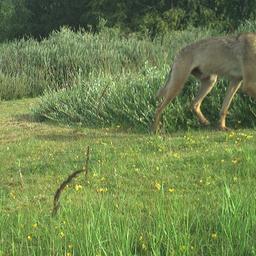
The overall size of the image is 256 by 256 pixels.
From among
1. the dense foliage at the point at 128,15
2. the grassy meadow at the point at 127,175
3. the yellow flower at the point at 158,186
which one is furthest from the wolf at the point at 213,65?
the dense foliage at the point at 128,15

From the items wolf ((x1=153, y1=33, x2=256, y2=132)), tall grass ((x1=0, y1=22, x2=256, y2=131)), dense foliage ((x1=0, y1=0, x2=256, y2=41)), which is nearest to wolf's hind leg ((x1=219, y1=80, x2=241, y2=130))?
wolf ((x1=153, y1=33, x2=256, y2=132))

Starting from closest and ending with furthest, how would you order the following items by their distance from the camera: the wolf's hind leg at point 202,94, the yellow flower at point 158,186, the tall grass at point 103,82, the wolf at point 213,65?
the yellow flower at point 158,186
the wolf at point 213,65
the wolf's hind leg at point 202,94
the tall grass at point 103,82

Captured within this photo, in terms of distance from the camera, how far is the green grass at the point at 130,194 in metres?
4.71

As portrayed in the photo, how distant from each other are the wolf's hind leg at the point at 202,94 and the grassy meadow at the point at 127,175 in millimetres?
250

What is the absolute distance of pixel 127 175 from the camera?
26.1 feet

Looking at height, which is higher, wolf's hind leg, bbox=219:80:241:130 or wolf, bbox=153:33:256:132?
wolf, bbox=153:33:256:132

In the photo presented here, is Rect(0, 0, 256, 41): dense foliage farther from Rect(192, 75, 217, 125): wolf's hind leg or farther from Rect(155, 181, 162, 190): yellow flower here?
Rect(155, 181, 162, 190): yellow flower

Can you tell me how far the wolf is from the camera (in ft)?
37.7

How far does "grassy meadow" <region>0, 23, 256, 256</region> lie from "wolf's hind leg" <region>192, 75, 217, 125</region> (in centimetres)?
25

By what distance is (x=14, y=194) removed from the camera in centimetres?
745

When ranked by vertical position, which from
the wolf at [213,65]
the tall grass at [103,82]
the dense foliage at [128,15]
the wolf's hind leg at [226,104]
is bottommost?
the dense foliage at [128,15]

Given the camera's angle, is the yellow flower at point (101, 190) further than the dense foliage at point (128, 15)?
No

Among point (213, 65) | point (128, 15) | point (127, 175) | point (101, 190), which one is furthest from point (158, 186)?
point (128, 15)

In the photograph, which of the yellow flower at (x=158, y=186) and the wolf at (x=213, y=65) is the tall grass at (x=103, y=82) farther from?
the yellow flower at (x=158, y=186)
